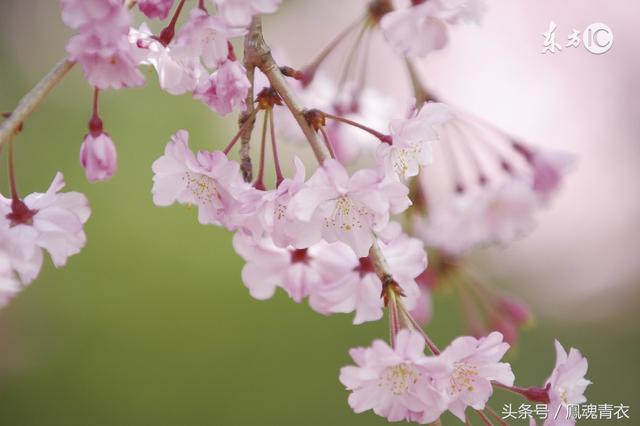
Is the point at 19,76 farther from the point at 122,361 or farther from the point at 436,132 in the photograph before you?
the point at 436,132

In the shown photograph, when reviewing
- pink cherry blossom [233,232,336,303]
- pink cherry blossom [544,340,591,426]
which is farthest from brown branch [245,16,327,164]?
pink cherry blossom [544,340,591,426]

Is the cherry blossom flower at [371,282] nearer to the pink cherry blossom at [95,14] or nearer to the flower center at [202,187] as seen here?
the flower center at [202,187]

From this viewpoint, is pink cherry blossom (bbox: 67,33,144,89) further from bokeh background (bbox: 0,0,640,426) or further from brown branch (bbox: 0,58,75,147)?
bokeh background (bbox: 0,0,640,426)

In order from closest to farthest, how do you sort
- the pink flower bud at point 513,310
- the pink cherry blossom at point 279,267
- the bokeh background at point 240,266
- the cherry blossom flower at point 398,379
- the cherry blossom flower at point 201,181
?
the cherry blossom flower at point 398,379 → the cherry blossom flower at point 201,181 → the pink cherry blossom at point 279,267 → the pink flower bud at point 513,310 → the bokeh background at point 240,266

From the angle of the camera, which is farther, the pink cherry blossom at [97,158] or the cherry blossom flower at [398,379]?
the pink cherry blossom at [97,158]

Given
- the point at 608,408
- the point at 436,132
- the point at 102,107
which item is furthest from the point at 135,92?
the point at 436,132

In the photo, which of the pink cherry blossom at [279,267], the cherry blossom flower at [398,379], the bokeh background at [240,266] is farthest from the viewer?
the bokeh background at [240,266]

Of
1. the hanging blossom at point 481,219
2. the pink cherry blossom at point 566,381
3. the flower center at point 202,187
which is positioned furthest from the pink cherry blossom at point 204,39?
the hanging blossom at point 481,219

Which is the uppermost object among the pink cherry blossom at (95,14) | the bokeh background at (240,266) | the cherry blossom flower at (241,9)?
the cherry blossom flower at (241,9)
